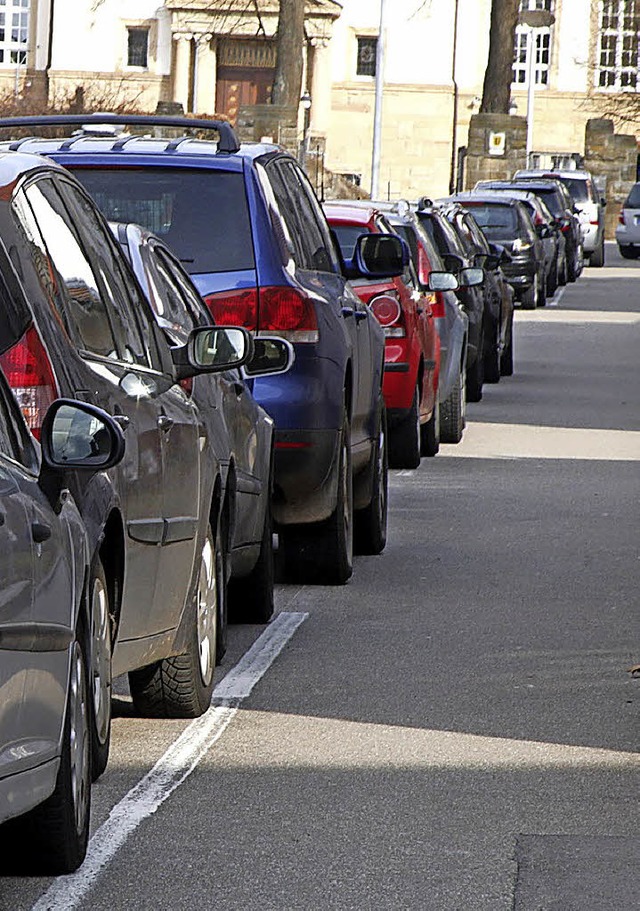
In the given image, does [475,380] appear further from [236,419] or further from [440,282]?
[236,419]

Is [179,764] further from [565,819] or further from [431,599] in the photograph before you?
[431,599]

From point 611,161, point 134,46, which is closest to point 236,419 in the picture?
point 611,161

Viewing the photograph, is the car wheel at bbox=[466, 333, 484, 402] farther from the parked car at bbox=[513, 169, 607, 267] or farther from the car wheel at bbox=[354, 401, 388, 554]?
the parked car at bbox=[513, 169, 607, 267]

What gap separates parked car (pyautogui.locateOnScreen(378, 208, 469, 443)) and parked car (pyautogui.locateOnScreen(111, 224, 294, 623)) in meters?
6.92

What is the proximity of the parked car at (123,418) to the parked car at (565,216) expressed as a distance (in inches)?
1419

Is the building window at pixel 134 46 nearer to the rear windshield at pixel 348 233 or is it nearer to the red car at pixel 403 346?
the red car at pixel 403 346

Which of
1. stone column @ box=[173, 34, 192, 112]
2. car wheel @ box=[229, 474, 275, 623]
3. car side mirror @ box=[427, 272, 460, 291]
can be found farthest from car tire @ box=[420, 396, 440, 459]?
stone column @ box=[173, 34, 192, 112]

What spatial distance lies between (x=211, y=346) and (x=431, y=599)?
289cm

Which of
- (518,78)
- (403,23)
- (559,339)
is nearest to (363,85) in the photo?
(403,23)

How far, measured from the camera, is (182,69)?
267ft

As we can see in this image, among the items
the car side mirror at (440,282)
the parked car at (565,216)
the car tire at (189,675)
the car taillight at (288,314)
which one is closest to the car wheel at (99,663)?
the car tire at (189,675)

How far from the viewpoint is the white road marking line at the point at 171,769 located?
18.7 feet

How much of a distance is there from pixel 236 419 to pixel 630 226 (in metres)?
47.9

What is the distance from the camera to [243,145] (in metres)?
10.4
